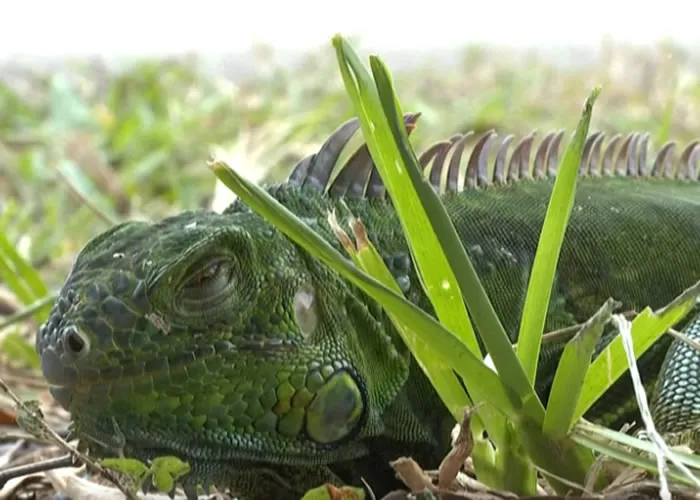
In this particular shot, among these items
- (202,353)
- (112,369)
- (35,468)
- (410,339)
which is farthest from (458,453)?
(35,468)

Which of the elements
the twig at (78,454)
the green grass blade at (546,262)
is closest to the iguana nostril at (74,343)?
the twig at (78,454)

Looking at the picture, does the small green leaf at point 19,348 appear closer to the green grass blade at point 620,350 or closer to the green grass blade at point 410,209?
the green grass blade at point 410,209

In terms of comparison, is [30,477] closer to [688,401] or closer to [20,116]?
[688,401]

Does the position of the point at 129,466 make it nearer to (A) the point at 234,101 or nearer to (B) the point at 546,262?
(B) the point at 546,262

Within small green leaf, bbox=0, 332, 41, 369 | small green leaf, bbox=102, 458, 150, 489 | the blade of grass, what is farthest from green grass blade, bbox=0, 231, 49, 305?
the blade of grass

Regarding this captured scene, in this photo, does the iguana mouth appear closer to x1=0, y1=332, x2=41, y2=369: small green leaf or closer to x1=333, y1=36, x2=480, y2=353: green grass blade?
x1=333, y1=36, x2=480, y2=353: green grass blade

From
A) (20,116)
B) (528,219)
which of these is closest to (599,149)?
(528,219)

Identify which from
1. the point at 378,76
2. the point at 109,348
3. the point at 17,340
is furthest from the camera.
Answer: the point at 17,340
